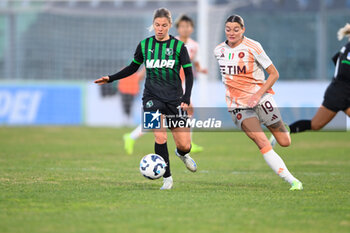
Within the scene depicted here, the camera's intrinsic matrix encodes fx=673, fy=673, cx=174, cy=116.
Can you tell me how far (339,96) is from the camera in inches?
376

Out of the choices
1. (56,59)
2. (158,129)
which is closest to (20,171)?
(158,129)

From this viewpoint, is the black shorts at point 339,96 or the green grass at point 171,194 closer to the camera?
the green grass at point 171,194

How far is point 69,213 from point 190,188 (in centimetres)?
218

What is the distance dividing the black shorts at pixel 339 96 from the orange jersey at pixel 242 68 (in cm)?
198

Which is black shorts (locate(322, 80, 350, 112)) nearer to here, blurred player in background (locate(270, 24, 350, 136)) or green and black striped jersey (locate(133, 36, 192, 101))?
blurred player in background (locate(270, 24, 350, 136))

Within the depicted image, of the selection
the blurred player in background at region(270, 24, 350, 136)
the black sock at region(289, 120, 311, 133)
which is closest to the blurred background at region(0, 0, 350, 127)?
the black sock at region(289, 120, 311, 133)

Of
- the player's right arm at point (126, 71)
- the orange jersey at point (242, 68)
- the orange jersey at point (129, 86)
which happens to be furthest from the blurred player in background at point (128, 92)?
the orange jersey at point (242, 68)

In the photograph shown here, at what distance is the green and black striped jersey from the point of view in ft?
25.9

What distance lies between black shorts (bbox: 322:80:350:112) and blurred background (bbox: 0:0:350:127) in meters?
11.6

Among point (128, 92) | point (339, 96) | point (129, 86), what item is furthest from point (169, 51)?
point (129, 86)

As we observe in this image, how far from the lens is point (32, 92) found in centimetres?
2211

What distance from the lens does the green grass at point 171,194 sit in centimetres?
560

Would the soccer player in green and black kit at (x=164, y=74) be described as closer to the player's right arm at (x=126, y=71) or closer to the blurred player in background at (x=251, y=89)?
the player's right arm at (x=126, y=71)

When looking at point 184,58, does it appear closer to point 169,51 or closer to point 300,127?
point 169,51
